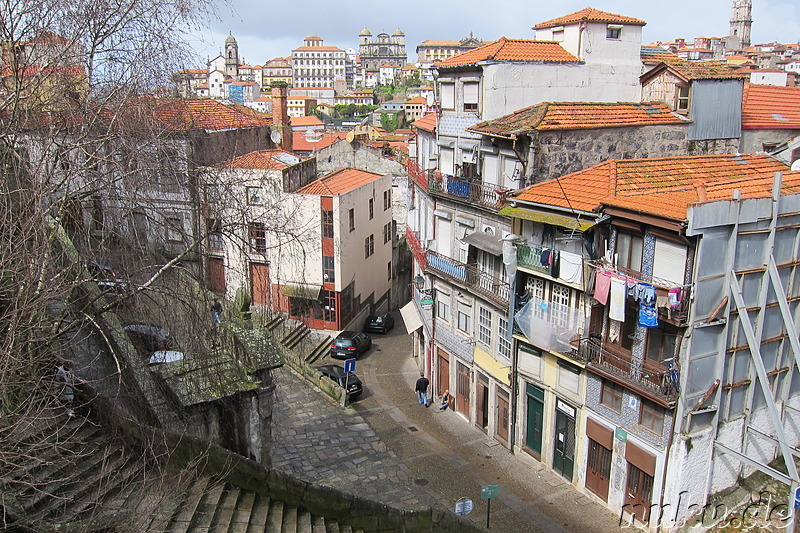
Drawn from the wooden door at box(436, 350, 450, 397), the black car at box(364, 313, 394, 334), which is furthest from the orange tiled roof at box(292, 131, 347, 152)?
the wooden door at box(436, 350, 450, 397)

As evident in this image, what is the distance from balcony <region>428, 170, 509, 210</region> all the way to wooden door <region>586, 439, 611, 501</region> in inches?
A: 386

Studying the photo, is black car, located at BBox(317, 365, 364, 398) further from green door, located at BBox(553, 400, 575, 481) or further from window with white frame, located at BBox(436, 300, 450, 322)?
green door, located at BBox(553, 400, 575, 481)

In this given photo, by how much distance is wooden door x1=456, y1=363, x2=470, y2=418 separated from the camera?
3055cm

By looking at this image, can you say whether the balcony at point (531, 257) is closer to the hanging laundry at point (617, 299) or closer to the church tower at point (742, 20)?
the hanging laundry at point (617, 299)

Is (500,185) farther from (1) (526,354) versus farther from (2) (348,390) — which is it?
(2) (348,390)

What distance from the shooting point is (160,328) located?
12.4 m

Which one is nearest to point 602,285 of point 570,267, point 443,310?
point 570,267

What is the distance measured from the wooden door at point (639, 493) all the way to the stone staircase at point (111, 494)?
12.0 m

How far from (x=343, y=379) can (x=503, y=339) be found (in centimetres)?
880

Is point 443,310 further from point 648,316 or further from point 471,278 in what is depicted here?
point 648,316

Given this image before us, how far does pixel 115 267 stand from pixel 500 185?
1928cm

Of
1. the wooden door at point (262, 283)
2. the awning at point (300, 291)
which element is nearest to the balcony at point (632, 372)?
the wooden door at point (262, 283)

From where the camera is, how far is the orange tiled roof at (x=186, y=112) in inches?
445

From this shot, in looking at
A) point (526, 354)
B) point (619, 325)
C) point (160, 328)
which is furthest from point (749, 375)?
point (160, 328)
